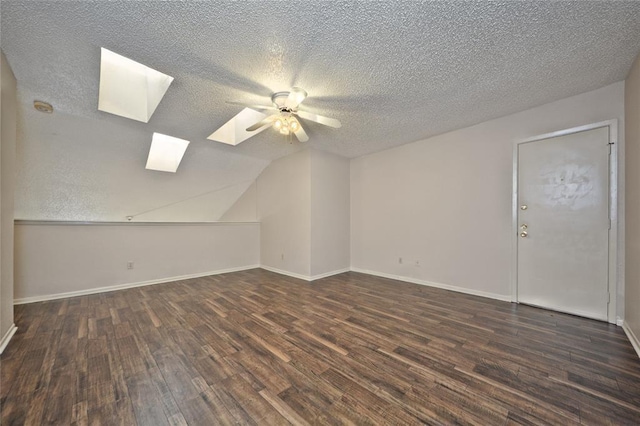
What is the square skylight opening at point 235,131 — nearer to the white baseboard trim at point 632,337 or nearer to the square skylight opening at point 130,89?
the square skylight opening at point 130,89

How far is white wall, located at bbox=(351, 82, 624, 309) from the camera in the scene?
294cm

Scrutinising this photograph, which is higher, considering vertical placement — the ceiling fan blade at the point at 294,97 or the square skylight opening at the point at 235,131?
the square skylight opening at the point at 235,131

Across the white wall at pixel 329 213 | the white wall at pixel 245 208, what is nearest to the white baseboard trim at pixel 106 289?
the white wall at pixel 245 208

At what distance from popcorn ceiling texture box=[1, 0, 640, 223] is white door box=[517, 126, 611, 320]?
63 centimetres

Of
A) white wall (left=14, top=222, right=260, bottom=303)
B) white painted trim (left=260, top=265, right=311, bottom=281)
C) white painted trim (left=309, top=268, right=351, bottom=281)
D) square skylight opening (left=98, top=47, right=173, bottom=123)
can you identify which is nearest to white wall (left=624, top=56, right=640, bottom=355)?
white painted trim (left=309, top=268, right=351, bottom=281)

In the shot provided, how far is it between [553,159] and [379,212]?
97.0 inches

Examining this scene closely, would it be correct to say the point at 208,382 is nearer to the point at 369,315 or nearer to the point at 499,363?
the point at 369,315

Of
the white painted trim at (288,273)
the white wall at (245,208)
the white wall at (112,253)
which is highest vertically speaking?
the white wall at (245,208)

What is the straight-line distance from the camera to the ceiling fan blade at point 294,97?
2.29 m

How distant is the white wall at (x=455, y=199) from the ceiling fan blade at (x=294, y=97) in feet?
8.12

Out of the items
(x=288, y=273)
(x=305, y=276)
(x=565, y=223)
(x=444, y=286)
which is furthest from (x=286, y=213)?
(x=565, y=223)

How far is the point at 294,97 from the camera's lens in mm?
2311

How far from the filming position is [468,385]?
1570 mm

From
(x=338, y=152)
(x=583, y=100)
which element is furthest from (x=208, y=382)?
(x=583, y=100)
